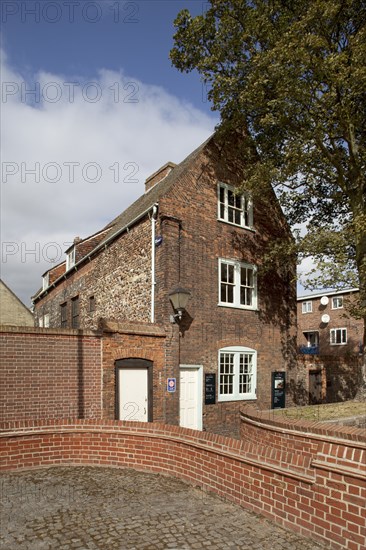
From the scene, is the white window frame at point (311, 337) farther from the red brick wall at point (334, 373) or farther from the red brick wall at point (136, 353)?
the red brick wall at point (136, 353)

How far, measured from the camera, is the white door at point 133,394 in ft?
40.3

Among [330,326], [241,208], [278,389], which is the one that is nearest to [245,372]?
[278,389]

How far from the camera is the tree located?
12508mm

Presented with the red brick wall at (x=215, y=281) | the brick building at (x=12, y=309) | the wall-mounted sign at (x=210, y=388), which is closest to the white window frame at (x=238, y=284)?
the red brick wall at (x=215, y=281)

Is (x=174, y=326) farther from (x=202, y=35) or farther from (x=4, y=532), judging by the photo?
(x=202, y=35)

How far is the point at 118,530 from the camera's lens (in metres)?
4.88

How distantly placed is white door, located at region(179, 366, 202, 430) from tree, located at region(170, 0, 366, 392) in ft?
16.5

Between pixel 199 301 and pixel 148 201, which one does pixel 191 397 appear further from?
pixel 148 201

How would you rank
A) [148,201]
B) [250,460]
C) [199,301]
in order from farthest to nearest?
[148,201] < [199,301] < [250,460]

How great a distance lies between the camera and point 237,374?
15.4 metres

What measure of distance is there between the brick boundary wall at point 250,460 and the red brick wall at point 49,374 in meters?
3.20

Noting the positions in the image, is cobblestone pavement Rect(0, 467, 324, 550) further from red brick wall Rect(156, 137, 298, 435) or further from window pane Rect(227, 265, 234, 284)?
window pane Rect(227, 265, 234, 284)

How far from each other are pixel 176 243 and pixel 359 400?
8.09 metres

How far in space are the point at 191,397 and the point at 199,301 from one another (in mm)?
3234
